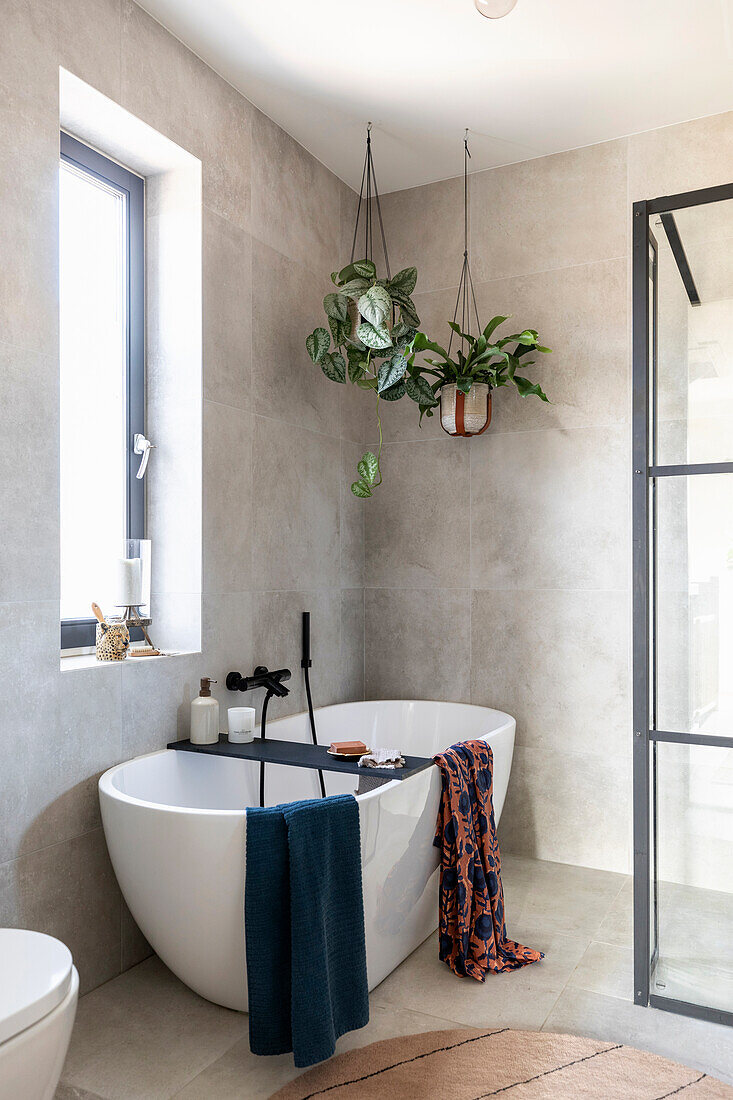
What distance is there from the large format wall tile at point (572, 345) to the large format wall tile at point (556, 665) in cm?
68

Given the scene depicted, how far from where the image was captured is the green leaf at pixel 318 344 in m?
2.76

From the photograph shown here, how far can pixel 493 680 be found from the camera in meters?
3.21

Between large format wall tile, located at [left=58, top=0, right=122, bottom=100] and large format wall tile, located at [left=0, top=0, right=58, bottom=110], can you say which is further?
large format wall tile, located at [left=58, top=0, right=122, bottom=100]

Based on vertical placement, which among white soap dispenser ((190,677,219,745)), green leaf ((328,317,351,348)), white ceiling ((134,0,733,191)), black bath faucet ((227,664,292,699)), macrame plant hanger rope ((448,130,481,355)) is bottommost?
white soap dispenser ((190,677,219,745))

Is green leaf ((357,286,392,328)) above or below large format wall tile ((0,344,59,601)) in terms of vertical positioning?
above

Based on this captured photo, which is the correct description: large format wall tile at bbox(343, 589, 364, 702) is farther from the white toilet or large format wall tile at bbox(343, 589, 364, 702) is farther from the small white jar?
the white toilet

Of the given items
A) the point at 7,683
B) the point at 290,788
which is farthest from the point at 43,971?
the point at 290,788

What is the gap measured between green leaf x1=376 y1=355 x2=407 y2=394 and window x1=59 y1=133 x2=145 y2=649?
0.81m

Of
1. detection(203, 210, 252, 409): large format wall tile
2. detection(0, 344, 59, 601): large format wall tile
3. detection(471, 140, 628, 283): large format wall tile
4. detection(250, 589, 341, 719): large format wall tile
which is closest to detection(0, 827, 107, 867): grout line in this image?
detection(0, 344, 59, 601): large format wall tile

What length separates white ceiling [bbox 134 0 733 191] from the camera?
234 cm

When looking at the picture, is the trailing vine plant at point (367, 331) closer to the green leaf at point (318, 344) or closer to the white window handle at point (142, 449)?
the green leaf at point (318, 344)

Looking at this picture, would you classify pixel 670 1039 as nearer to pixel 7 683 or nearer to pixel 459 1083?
pixel 459 1083

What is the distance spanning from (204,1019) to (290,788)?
29.3 inches

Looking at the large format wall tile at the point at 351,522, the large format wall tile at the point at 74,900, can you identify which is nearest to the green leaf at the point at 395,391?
the large format wall tile at the point at 351,522
